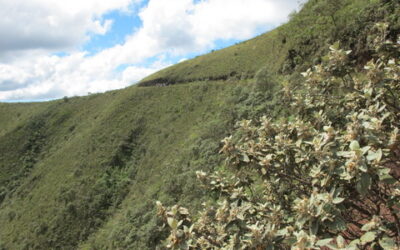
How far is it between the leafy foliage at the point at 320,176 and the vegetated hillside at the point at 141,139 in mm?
3758

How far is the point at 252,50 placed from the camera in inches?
1644

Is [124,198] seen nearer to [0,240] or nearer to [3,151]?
[0,240]

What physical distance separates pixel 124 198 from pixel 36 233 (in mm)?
10221

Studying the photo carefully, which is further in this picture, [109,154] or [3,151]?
[3,151]

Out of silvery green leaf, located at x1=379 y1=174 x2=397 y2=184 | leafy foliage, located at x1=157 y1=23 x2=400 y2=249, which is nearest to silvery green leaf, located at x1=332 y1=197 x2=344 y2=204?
leafy foliage, located at x1=157 y1=23 x2=400 y2=249

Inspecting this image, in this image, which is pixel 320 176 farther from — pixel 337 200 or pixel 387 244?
pixel 387 244

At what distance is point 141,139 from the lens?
127 ft

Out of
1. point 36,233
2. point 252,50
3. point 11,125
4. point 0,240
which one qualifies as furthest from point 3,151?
point 252,50

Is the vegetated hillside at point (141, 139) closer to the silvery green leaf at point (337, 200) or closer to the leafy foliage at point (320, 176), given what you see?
the leafy foliage at point (320, 176)

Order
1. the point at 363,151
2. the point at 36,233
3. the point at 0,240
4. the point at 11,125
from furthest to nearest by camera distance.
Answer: the point at 11,125, the point at 0,240, the point at 36,233, the point at 363,151

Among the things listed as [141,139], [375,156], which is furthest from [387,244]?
[141,139]

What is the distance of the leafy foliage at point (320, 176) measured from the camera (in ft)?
8.55

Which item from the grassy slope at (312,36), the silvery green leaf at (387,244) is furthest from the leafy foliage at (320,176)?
the grassy slope at (312,36)

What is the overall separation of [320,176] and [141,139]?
36860 mm
